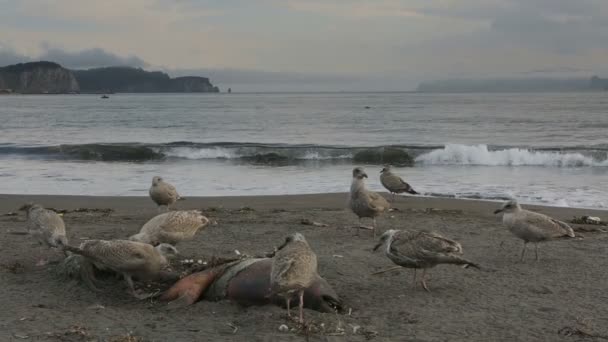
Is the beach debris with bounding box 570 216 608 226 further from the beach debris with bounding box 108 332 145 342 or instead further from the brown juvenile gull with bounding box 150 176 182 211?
the beach debris with bounding box 108 332 145 342

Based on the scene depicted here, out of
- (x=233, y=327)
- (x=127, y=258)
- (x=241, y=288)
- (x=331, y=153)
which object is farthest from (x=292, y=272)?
(x=331, y=153)

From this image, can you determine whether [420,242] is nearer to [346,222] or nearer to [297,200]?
[346,222]

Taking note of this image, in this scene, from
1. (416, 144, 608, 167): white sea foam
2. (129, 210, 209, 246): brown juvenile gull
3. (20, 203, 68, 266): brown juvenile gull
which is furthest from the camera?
(416, 144, 608, 167): white sea foam

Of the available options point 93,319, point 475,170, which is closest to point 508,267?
point 93,319

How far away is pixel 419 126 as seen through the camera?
1784 inches

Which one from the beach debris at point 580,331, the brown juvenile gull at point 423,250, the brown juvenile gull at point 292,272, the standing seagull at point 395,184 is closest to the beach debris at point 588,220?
the standing seagull at point 395,184

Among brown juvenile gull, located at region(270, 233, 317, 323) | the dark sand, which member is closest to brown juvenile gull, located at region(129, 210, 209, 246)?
the dark sand

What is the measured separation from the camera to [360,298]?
6.76 m

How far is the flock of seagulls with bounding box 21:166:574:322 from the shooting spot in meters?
5.86

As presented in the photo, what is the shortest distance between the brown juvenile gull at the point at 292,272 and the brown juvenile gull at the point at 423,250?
140cm

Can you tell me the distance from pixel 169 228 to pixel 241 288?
196 centimetres

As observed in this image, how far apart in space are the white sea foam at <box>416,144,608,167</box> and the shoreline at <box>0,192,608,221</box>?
33.5 ft

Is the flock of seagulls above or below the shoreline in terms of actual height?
above

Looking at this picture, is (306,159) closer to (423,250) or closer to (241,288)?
(423,250)
